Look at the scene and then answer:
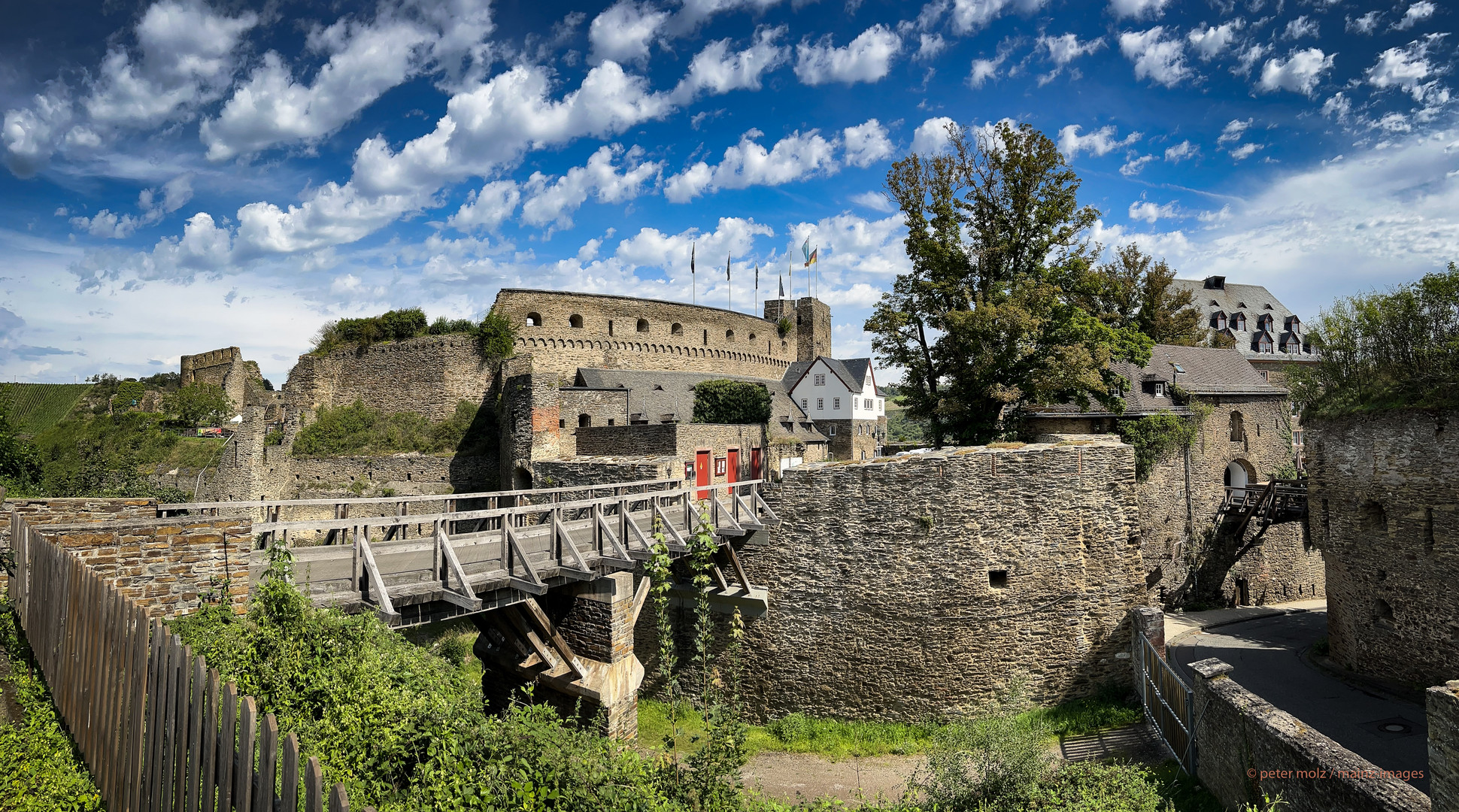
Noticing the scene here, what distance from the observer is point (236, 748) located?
10.2 feet

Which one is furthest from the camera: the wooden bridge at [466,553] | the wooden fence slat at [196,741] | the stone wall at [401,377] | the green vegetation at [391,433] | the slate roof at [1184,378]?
the stone wall at [401,377]

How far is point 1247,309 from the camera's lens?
51875 mm

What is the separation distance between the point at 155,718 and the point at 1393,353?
852 inches

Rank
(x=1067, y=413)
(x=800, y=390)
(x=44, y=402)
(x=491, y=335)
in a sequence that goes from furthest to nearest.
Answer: (x=800, y=390) < (x=44, y=402) < (x=491, y=335) < (x=1067, y=413)

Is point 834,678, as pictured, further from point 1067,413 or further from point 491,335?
point 491,335

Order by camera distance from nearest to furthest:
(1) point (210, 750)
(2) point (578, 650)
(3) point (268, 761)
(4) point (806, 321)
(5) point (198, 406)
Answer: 1. (3) point (268, 761)
2. (1) point (210, 750)
3. (2) point (578, 650)
4. (5) point (198, 406)
5. (4) point (806, 321)

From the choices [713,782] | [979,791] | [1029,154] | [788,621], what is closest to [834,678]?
[788,621]

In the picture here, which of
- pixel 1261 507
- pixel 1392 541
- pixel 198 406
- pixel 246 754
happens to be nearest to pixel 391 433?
pixel 198 406

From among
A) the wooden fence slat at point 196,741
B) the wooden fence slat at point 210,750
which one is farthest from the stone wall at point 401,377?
the wooden fence slat at point 210,750

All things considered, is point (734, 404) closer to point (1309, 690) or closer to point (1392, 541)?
point (1309, 690)

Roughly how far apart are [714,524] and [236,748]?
9.83 metres

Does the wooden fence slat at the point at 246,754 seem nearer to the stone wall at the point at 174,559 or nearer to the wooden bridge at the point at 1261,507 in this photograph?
the stone wall at the point at 174,559

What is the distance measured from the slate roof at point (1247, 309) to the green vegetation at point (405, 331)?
148ft

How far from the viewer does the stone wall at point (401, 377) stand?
3228 centimetres
